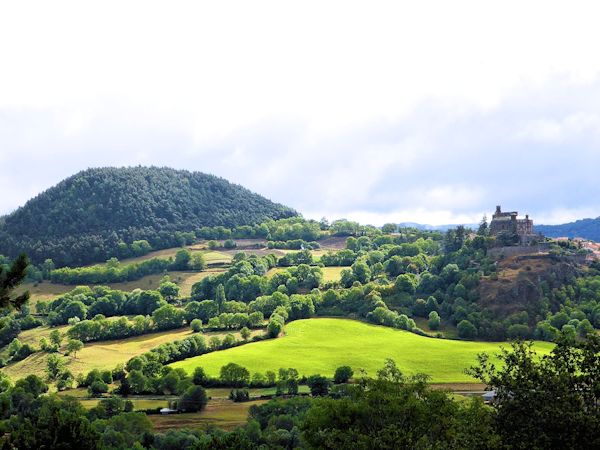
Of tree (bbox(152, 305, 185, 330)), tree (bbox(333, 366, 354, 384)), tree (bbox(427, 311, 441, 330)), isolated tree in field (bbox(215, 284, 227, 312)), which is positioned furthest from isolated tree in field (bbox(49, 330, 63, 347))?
tree (bbox(427, 311, 441, 330))

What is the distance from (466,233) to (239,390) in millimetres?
99205

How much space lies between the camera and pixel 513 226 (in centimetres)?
15538

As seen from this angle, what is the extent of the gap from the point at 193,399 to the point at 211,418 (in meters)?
8.85

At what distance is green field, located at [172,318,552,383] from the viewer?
353 ft

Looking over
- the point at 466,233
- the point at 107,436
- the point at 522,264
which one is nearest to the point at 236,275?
the point at 466,233

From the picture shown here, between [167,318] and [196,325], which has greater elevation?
[167,318]

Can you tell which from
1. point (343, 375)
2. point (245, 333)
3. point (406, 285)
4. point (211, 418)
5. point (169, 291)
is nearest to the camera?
point (211, 418)

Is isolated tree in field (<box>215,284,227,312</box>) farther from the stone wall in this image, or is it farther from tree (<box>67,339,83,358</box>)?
the stone wall

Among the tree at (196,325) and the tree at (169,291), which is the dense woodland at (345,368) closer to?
the tree at (169,291)

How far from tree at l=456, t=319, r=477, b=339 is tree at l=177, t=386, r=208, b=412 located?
5933 centimetres

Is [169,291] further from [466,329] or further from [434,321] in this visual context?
[466,329]

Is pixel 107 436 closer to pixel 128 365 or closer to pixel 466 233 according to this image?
pixel 128 365

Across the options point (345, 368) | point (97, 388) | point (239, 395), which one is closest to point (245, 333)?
point (97, 388)

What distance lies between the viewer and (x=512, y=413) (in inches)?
1339
